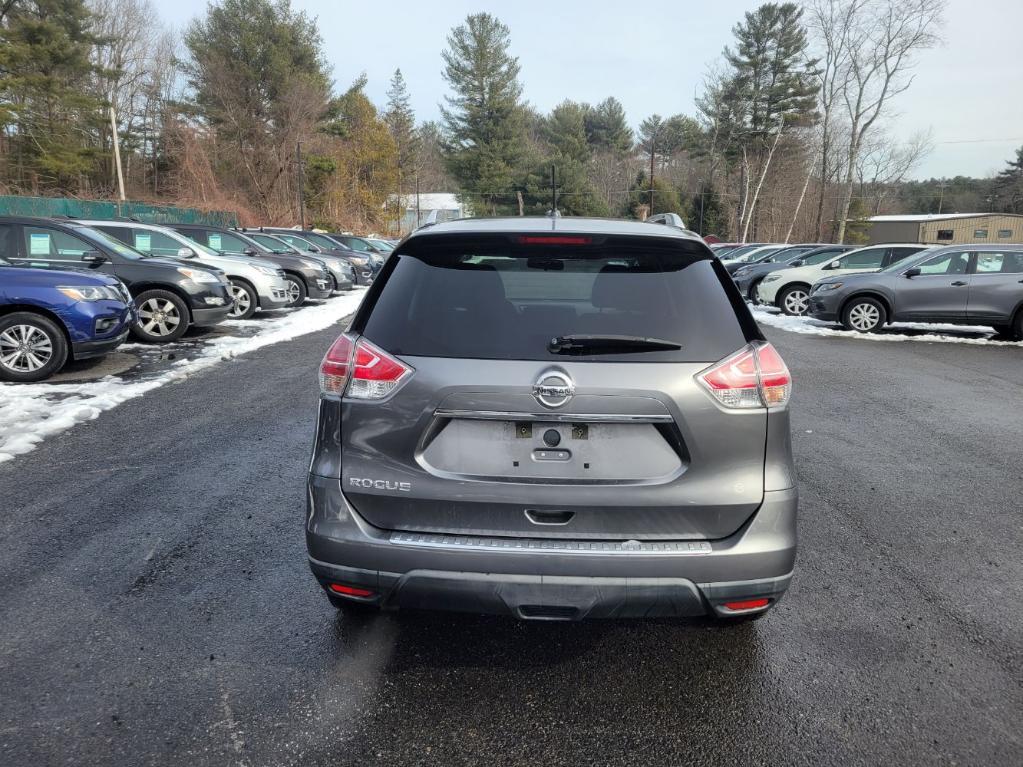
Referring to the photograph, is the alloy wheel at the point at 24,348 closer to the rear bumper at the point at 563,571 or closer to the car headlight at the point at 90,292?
the car headlight at the point at 90,292

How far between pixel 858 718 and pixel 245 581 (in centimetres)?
266

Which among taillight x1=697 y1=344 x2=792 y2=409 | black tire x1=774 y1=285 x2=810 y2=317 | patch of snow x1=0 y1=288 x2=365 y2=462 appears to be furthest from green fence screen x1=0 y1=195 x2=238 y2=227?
taillight x1=697 y1=344 x2=792 y2=409

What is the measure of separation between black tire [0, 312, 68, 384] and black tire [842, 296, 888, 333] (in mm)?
12743

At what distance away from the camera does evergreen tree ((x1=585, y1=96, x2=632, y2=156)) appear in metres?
80.1

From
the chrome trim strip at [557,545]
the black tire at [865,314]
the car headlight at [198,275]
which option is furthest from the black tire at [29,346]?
the black tire at [865,314]

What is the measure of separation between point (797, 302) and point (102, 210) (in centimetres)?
3410

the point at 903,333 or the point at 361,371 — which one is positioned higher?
the point at 361,371

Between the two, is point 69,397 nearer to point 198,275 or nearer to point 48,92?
point 198,275

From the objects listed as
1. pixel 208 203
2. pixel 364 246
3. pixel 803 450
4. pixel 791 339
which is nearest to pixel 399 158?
pixel 208 203

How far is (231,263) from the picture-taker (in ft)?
43.6

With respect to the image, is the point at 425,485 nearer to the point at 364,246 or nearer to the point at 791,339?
the point at 791,339

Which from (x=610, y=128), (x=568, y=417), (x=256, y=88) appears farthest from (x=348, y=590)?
(x=610, y=128)

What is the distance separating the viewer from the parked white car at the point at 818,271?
1561 cm

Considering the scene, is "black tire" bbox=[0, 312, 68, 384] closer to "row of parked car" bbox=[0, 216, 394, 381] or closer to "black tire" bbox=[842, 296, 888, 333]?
"row of parked car" bbox=[0, 216, 394, 381]
